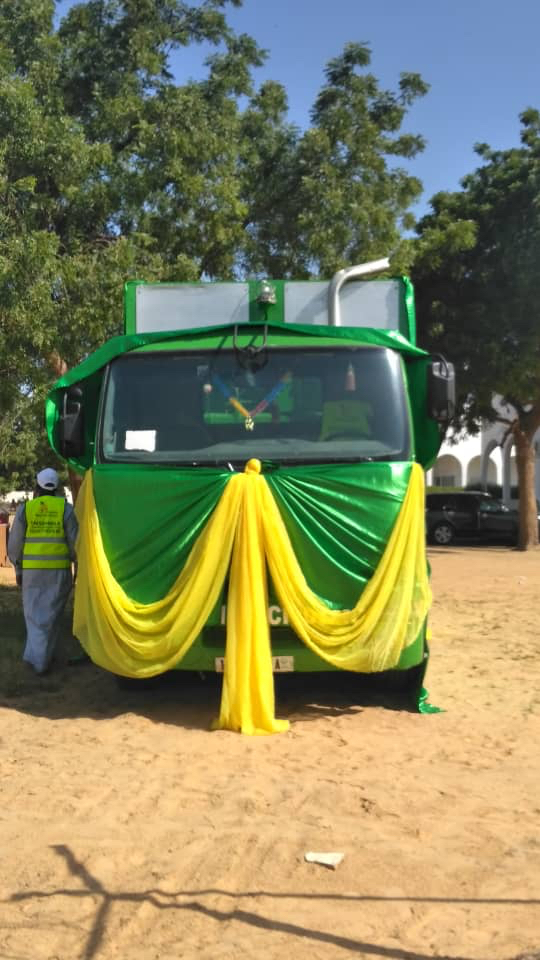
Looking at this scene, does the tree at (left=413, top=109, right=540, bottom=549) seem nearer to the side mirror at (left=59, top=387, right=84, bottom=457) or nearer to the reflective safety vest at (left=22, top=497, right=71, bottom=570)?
the reflective safety vest at (left=22, top=497, right=71, bottom=570)

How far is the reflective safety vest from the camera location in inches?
316

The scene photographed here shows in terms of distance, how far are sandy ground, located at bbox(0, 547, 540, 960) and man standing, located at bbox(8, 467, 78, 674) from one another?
640mm

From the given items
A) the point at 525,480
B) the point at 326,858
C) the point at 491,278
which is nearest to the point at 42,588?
the point at 326,858

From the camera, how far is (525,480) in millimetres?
24469

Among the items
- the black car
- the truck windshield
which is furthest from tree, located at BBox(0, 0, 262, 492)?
the black car

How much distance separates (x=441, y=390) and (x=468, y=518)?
2182 centimetres

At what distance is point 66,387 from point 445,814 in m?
4.06

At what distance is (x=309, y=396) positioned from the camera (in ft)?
22.3

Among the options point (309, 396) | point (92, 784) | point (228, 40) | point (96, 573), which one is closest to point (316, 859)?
point (92, 784)

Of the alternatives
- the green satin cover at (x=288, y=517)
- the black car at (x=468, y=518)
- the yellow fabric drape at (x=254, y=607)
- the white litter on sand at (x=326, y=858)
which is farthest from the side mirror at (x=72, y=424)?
the black car at (x=468, y=518)

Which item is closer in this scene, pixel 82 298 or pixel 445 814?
pixel 445 814

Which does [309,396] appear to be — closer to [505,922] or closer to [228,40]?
[505,922]

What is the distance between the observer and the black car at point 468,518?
2783 centimetres

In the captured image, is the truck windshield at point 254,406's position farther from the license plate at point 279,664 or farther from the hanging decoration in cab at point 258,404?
the license plate at point 279,664
